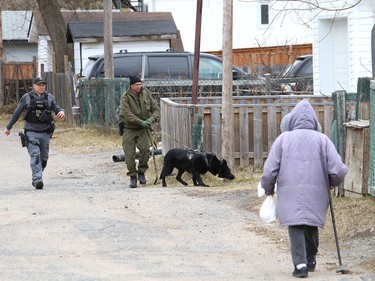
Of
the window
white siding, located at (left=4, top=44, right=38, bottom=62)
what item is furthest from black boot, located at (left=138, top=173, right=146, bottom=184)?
white siding, located at (left=4, top=44, right=38, bottom=62)

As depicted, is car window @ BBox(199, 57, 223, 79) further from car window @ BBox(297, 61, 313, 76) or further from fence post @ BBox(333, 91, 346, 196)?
fence post @ BBox(333, 91, 346, 196)

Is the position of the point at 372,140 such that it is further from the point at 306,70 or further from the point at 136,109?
the point at 306,70

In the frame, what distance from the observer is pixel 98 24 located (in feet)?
124

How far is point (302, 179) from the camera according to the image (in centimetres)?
855

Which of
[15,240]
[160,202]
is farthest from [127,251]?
[160,202]

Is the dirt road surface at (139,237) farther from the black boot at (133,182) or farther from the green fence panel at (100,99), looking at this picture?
the green fence panel at (100,99)

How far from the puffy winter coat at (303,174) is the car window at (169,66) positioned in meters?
17.2

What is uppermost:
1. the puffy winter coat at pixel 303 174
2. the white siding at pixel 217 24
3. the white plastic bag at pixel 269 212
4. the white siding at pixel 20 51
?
the white siding at pixel 217 24

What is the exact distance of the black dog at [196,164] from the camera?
50.7ft

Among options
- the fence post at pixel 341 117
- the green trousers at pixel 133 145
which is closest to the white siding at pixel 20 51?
the green trousers at pixel 133 145

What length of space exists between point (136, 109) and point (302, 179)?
289 inches

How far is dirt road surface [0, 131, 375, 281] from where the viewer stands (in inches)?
346

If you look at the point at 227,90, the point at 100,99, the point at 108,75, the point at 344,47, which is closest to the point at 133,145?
the point at 227,90

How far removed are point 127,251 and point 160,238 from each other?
2.69ft
